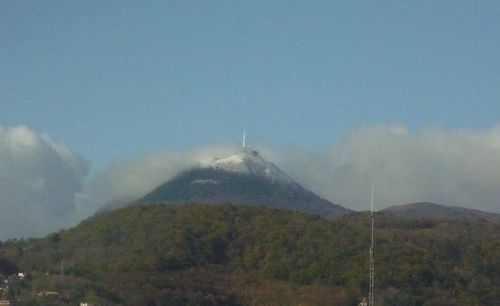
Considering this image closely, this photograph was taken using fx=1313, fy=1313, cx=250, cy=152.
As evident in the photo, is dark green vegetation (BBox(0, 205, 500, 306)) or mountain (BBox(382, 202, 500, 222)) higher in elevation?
mountain (BBox(382, 202, 500, 222))

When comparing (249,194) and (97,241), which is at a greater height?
(249,194)

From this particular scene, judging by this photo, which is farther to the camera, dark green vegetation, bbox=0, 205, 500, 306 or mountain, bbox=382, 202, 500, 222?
mountain, bbox=382, 202, 500, 222

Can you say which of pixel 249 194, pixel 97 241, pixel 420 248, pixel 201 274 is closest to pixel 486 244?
pixel 420 248

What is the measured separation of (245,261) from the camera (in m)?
114

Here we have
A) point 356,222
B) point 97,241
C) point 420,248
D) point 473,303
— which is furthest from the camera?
point 356,222

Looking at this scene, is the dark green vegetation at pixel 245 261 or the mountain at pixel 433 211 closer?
the dark green vegetation at pixel 245 261

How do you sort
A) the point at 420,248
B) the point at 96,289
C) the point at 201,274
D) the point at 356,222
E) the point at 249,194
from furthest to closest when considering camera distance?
the point at 249,194 → the point at 356,222 → the point at 420,248 → the point at 201,274 → the point at 96,289

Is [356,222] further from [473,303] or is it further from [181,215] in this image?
[473,303]

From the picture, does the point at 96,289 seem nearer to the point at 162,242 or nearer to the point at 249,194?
the point at 162,242

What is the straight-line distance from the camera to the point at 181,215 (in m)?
127

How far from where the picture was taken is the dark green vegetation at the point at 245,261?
9794 centimetres

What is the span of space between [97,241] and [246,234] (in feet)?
48.3

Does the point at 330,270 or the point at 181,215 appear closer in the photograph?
the point at 330,270

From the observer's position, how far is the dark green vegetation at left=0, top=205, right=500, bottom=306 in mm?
97938
